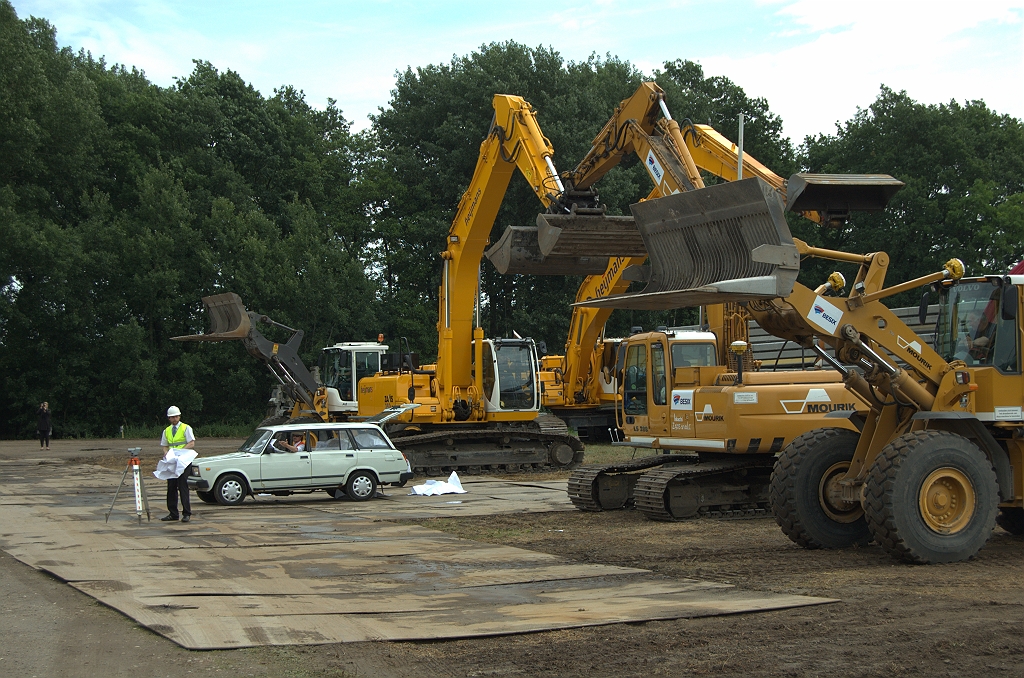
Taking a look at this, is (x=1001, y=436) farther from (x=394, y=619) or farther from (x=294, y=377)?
(x=294, y=377)

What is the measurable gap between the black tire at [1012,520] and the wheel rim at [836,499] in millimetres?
2371

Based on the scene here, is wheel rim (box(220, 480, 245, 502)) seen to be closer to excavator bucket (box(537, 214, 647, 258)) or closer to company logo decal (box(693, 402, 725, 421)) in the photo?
excavator bucket (box(537, 214, 647, 258))

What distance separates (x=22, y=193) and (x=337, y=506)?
107 feet

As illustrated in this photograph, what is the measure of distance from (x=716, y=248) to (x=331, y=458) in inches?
409

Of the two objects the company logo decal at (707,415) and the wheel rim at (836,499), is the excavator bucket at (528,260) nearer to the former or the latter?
the company logo decal at (707,415)

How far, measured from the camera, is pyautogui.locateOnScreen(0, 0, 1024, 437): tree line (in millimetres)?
44781

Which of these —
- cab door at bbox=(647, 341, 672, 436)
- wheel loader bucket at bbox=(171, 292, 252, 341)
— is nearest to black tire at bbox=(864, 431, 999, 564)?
cab door at bbox=(647, 341, 672, 436)

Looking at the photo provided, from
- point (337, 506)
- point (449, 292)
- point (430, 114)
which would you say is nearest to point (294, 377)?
point (449, 292)

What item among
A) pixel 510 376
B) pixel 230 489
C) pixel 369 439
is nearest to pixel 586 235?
pixel 369 439

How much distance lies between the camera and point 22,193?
45.3 metres

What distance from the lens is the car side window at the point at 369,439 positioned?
2003cm

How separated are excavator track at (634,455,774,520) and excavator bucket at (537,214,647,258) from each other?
3.31 metres

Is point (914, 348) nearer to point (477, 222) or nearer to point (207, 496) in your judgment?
point (207, 496)

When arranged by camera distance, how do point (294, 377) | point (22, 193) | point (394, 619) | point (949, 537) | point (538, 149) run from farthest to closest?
point (22, 193), point (294, 377), point (538, 149), point (949, 537), point (394, 619)
